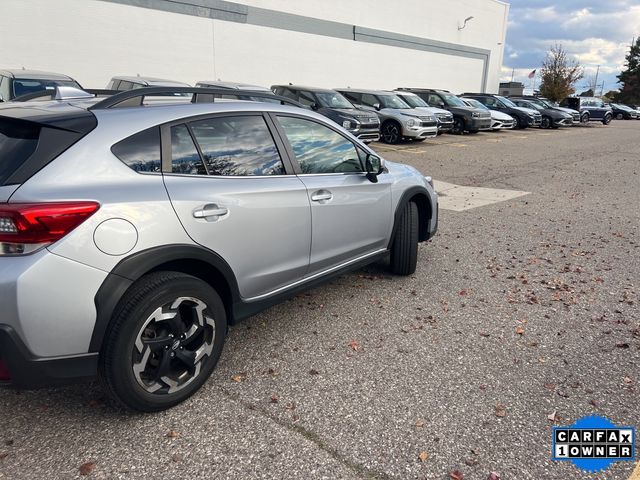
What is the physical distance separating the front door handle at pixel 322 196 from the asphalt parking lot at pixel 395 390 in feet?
3.27

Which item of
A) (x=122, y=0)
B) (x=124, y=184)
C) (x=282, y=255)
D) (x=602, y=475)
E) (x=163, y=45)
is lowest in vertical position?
→ (x=602, y=475)

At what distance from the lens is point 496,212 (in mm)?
7547

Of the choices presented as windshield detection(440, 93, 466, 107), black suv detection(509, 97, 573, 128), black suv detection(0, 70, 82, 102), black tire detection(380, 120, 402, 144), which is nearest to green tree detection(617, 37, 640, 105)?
black suv detection(509, 97, 573, 128)

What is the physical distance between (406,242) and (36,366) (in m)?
3.17

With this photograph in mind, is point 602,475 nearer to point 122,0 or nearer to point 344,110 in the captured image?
point 344,110

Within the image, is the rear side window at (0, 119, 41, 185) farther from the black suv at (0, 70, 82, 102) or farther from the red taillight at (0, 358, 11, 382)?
the black suv at (0, 70, 82, 102)

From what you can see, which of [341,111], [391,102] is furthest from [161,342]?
[391,102]

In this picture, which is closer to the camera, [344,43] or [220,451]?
[220,451]

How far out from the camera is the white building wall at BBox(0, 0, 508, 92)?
15.2 metres

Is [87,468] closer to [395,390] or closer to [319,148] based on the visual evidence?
[395,390]

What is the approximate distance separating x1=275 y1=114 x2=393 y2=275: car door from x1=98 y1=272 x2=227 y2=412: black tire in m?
0.98

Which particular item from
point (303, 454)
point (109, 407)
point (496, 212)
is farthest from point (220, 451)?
point (496, 212)

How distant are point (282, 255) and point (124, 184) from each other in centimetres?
113

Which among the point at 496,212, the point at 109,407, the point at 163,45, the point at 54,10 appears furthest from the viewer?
the point at 163,45
